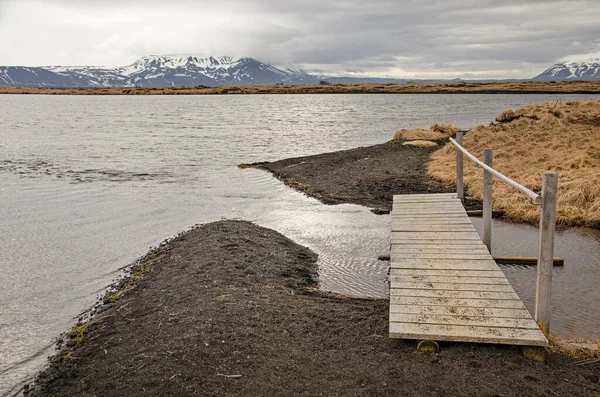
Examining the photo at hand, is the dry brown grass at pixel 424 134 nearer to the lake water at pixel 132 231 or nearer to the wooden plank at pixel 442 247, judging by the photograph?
the lake water at pixel 132 231

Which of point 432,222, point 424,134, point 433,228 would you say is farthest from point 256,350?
point 424,134

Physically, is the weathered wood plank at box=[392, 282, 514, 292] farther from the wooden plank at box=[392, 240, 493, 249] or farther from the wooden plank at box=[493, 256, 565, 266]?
the wooden plank at box=[493, 256, 565, 266]

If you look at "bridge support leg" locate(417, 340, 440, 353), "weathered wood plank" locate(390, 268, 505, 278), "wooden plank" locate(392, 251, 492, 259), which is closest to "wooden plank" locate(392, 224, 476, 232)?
"wooden plank" locate(392, 251, 492, 259)

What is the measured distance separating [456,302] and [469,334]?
35.9 inches

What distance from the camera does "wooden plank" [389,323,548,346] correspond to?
6.00 metres

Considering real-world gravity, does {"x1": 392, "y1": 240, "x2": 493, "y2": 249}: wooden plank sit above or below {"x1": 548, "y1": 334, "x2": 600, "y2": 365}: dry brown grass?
above

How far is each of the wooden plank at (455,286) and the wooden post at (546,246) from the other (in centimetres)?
78

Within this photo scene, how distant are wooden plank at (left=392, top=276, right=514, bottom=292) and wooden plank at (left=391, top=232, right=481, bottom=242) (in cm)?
247

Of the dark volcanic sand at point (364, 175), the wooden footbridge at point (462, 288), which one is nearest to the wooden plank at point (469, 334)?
the wooden footbridge at point (462, 288)

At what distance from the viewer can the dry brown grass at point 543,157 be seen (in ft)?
47.9

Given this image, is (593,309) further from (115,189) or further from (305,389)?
(115,189)

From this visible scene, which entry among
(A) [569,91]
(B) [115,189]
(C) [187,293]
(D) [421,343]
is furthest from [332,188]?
(A) [569,91]

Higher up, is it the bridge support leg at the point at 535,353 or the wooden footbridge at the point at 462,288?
the wooden footbridge at the point at 462,288

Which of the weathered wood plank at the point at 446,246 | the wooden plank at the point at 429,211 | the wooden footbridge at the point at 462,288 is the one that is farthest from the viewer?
the wooden plank at the point at 429,211
